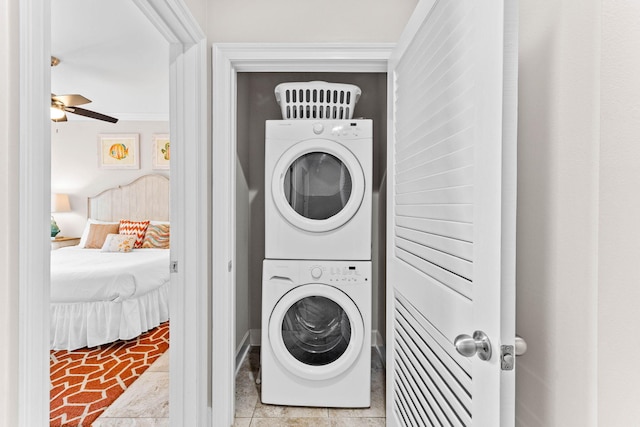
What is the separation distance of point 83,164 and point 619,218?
5.84 metres

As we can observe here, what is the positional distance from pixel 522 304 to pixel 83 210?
5.57 meters

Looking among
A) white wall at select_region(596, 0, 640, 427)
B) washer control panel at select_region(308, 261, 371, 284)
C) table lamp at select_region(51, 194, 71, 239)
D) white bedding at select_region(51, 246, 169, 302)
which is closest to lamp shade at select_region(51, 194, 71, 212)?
table lamp at select_region(51, 194, 71, 239)

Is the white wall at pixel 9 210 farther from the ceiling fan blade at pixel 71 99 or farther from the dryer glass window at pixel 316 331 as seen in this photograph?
the ceiling fan blade at pixel 71 99

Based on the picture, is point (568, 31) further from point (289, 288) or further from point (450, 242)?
point (289, 288)

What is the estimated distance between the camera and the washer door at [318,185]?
2.16m

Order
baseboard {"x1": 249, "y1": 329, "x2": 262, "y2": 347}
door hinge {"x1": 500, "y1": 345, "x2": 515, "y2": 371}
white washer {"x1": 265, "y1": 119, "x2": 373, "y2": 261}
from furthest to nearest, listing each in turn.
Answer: baseboard {"x1": 249, "y1": 329, "x2": 262, "y2": 347}, white washer {"x1": 265, "y1": 119, "x2": 373, "y2": 261}, door hinge {"x1": 500, "y1": 345, "x2": 515, "y2": 371}

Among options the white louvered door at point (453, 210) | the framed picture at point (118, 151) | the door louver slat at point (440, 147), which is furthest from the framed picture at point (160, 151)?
the door louver slat at point (440, 147)

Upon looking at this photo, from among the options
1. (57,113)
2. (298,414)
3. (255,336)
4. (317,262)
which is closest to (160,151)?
(57,113)

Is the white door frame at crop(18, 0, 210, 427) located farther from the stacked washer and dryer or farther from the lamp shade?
the lamp shade

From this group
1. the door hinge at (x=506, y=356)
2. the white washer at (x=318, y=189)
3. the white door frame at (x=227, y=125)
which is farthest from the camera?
the white washer at (x=318, y=189)

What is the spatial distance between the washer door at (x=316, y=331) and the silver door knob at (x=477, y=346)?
1.34 meters

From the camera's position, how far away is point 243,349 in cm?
284

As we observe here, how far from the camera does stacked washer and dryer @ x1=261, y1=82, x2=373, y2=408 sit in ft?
7.06

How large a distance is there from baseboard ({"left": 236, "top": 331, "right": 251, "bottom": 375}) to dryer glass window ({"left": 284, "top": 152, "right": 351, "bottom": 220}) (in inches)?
47.4
